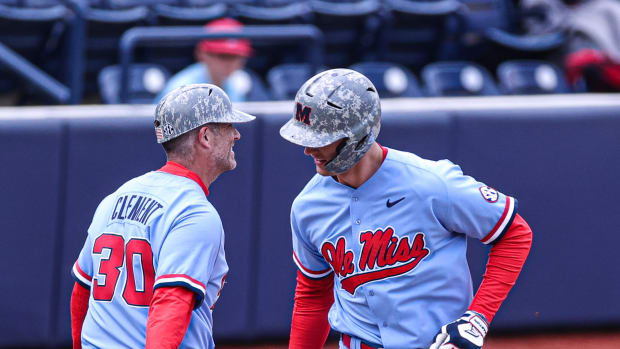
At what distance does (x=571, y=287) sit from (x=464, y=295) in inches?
109

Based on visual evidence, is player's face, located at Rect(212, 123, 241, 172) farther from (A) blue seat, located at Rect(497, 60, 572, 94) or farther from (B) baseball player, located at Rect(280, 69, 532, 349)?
(A) blue seat, located at Rect(497, 60, 572, 94)

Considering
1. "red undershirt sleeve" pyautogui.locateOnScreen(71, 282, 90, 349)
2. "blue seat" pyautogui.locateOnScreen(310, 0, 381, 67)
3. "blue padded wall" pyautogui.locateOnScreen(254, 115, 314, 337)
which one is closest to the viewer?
"red undershirt sleeve" pyautogui.locateOnScreen(71, 282, 90, 349)

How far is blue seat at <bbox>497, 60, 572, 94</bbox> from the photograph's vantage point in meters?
7.93

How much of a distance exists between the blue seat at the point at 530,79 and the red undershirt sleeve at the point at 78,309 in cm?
532

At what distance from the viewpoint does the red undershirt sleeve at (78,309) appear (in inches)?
130

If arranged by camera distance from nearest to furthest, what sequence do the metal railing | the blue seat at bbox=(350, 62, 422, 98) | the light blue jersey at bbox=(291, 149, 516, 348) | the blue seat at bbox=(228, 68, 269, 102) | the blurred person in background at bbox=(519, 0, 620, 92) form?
the light blue jersey at bbox=(291, 149, 516, 348) → the metal railing → the blue seat at bbox=(228, 68, 269, 102) → the blue seat at bbox=(350, 62, 422, 98) → the blurred person in background at bbox=(519, 0, 620, 92)

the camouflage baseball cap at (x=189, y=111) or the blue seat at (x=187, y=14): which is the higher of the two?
the camouflage baseball cap at (x=189, y=111)

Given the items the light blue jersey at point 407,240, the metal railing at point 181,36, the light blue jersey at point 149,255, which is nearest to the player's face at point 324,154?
the light blue jersey at point 407,240

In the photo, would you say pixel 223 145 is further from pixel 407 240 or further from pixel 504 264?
pixel 504 264

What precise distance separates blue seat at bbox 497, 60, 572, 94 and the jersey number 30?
5.51m

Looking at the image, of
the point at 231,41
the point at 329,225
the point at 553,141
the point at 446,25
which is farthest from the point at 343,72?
the point at 446,25

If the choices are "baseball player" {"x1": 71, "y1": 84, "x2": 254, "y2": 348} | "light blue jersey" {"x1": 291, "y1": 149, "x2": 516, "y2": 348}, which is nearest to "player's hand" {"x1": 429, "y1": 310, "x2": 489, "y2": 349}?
"light blue jersey" {"x1": 291, "y1": 149, "x2": 516, "y2": 348}

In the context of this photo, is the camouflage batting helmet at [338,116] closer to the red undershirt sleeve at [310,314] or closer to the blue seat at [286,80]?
the red undershirt sleeve at [310,314]

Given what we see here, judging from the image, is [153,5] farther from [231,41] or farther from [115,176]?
[115,176]
